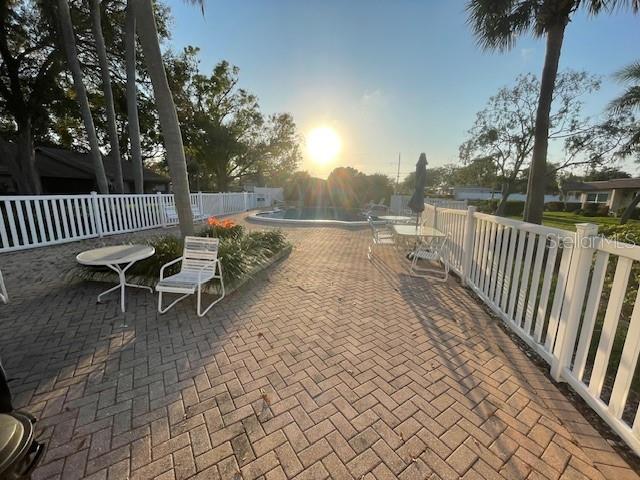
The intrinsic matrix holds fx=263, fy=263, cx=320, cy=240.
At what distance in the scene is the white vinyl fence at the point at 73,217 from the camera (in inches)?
227

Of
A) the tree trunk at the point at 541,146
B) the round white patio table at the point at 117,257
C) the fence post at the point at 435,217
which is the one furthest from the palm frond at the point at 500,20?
the round white patio table at the point at 117,257

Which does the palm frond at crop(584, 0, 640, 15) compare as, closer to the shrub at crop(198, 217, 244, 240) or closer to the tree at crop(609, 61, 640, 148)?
the shrub at crop(198, 217, 244, 240)

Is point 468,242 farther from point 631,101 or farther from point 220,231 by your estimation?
point 631,101

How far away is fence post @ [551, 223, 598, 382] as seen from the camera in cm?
193

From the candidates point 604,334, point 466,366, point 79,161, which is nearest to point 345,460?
point 466,366

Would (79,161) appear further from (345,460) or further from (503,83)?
(503,83)

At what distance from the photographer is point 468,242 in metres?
4.27

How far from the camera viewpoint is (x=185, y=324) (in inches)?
119

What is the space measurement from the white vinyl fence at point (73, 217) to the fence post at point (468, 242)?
8.72 m

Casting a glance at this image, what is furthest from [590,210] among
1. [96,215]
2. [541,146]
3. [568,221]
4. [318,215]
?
[96,215]

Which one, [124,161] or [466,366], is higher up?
[124,161]

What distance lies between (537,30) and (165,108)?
8.31 meters

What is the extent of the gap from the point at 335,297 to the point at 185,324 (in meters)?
1.98

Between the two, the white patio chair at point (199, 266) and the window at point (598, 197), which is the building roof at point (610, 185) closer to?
the window at point (598, 197)
